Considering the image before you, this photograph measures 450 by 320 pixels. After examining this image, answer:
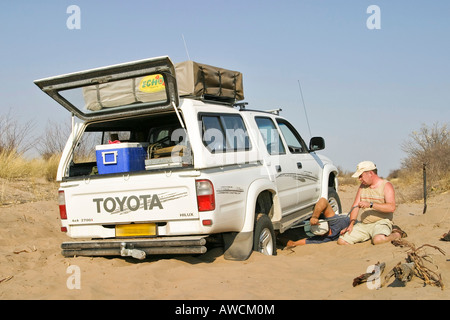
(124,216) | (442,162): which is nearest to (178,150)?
(124,216)

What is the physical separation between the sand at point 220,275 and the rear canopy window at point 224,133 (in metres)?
1.29

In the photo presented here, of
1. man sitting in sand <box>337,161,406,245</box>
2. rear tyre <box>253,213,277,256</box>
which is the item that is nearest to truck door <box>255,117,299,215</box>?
rear tyre <box>253,213,277,256</box>

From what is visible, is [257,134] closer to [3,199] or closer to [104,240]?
[104,240]

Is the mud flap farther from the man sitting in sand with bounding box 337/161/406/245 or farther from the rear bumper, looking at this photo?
the man sitting in sand with bounding box 337/161/406/245

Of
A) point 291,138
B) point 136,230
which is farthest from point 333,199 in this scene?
point 136,230

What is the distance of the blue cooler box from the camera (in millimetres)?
5836

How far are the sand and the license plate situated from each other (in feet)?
1.15

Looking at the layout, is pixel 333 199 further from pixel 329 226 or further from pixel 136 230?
pixel 136 230

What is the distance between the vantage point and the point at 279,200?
6.68m

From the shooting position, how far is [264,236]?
6242mm

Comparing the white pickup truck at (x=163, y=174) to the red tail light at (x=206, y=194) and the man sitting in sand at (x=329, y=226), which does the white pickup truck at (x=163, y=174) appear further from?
the man sitting in sand at (x=329, y=226)

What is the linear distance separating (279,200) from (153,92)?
90.3 inches

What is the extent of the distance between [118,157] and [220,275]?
6.04 ft

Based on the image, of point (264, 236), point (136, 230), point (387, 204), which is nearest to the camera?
point (136, 230)
